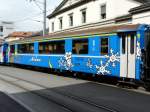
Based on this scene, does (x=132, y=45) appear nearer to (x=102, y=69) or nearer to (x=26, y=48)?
(x=102, y=69)

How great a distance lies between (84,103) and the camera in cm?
1211

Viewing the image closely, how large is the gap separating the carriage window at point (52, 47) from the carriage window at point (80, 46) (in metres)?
1.74

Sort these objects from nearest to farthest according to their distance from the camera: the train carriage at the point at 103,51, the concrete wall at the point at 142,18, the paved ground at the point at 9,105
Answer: the paved ground at the point at 9,105 → the train carriage at the point at 103,51 → the concrete wall at the point at 142,18

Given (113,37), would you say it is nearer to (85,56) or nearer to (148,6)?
(85,56)

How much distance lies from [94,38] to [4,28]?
113983 millimetres

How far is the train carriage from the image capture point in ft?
51.3

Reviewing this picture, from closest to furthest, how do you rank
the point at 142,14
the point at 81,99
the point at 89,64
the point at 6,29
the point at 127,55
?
the point at 81,99 → the point at 127,55 → the point at 89,64 → the point at 142,14 → the point at 6,29

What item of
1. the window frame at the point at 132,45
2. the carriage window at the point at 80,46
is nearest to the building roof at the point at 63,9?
the carriage window at the point at 80,46

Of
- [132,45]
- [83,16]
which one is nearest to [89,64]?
[132,45]

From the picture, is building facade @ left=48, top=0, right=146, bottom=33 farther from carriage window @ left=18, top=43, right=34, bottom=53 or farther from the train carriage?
the train carriage

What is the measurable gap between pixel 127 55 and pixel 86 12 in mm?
29150

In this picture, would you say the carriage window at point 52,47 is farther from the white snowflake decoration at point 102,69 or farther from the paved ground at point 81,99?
the paved ground at point 81,99

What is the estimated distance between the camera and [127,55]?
1631cm

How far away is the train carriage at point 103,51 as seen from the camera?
15.6 meters
